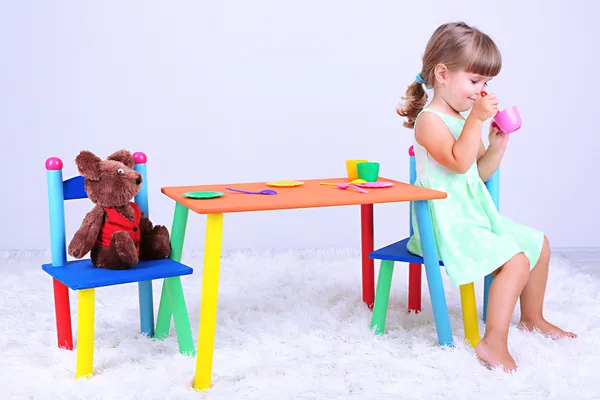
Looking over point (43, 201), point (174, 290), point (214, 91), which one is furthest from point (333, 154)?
point (174, 290)

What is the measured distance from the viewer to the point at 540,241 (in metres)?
2.16

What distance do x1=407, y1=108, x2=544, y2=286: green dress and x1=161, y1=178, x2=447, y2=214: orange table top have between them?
0.10m

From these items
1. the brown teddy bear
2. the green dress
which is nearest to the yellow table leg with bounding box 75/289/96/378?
the brown teddy bear

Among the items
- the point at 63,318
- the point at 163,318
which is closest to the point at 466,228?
the point at 163,318

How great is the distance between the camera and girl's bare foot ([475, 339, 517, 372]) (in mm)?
1874

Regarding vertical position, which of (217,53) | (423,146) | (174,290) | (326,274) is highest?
(217,53)

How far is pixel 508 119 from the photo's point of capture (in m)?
2.12

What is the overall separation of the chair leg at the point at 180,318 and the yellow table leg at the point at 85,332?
24 centimetres

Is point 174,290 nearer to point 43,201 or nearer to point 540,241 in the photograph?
point 540,241

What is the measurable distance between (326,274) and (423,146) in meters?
0.92

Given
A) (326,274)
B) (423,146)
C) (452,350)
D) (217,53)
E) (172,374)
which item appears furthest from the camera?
(217,53)

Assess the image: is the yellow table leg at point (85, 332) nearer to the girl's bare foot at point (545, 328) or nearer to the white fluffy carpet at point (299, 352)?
the white fluffy carpet at point (299, 352)

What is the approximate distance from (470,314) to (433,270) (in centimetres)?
18

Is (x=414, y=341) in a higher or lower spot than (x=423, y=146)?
lower
